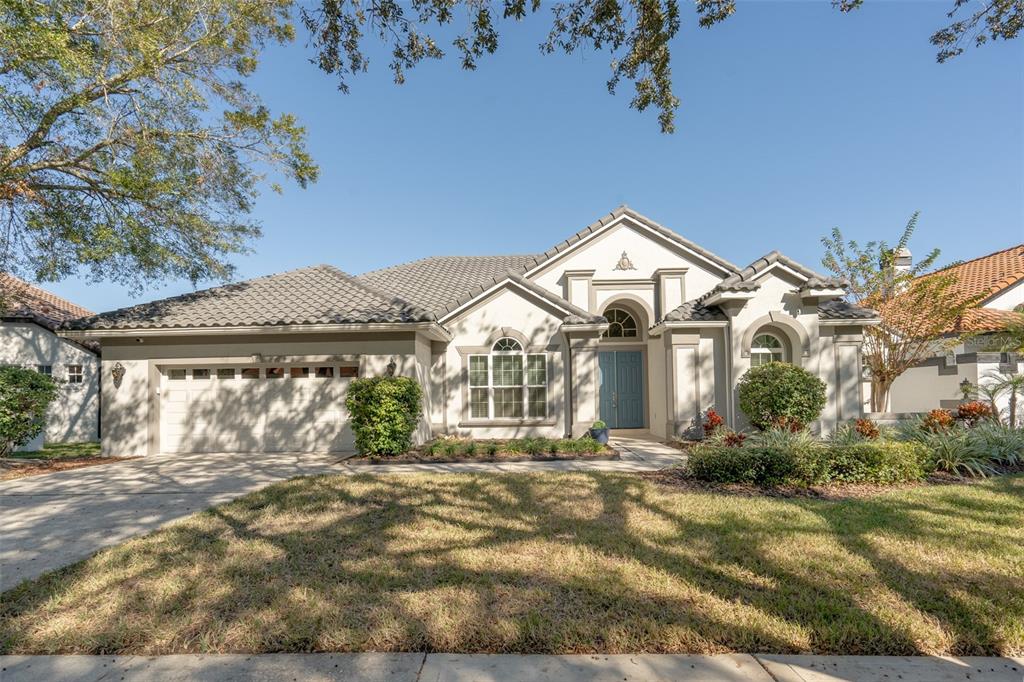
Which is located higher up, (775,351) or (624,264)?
(624,264)

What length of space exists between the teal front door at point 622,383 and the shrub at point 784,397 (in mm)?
3770

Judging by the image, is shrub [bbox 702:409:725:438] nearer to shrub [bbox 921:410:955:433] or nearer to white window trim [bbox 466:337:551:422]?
shrub [bbox 921:410:955:433]

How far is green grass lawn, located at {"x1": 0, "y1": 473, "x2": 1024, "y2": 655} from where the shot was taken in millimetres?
3172

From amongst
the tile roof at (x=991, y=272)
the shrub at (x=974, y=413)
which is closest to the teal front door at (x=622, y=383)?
the shrub at (x=974, y=413)

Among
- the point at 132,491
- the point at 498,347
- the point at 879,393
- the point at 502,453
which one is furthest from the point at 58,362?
the point at 879,393

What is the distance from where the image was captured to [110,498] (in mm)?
7293

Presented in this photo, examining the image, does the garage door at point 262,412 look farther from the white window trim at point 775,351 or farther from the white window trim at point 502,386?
the white window trim at point 775,351

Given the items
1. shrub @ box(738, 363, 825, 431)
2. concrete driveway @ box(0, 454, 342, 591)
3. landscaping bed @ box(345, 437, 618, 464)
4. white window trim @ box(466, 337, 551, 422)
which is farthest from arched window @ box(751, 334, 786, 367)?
concrete driveway @ box(0, 454, 342, 591)

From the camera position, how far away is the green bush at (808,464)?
7344 millimetres

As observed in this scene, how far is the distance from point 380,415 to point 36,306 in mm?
19006

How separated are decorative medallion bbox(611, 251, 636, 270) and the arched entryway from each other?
1.11 m

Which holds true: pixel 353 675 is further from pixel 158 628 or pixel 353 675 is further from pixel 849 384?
pixel 849 384

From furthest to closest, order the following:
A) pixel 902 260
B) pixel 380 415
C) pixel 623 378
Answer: pixel 902 260 < pixel 623 378 < pixel 380 415

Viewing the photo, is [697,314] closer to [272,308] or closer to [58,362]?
[272,308]
